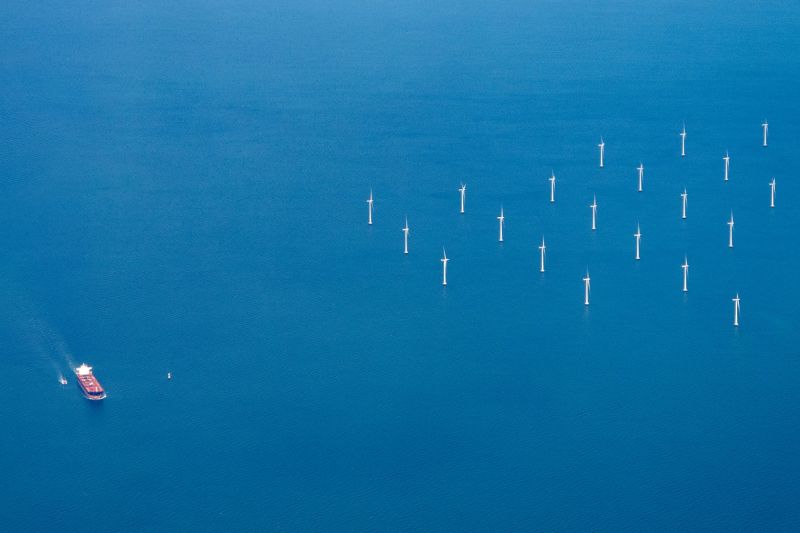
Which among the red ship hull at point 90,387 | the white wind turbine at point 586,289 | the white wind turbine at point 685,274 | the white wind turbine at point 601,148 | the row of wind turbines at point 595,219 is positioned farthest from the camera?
the white wind turbine at point 601,148

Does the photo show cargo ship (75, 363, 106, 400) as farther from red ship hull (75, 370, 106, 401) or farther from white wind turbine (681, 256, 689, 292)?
white wind turbine (681, 256, 689, 292)

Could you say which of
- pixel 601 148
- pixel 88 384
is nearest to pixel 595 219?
pixel 601 148

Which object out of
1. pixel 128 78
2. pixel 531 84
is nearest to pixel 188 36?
pixel 128 78

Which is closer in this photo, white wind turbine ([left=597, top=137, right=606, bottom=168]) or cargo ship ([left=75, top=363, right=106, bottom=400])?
cargo ship ([left=75, top=363, right=106, bottom=400])

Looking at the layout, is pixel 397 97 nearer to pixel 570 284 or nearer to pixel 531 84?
pixel 531 84

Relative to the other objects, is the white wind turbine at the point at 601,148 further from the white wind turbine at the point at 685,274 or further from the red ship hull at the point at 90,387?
the red ship hull at the point at 90,387

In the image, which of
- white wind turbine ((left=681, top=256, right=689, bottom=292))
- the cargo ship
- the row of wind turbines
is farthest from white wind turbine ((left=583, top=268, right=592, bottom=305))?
the cargo ship

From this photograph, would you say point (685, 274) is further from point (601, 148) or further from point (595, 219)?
point (601, 148)

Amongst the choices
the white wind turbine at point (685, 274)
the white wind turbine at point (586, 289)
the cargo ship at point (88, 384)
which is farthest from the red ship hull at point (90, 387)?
the white wind turbine at point (685, 274)
